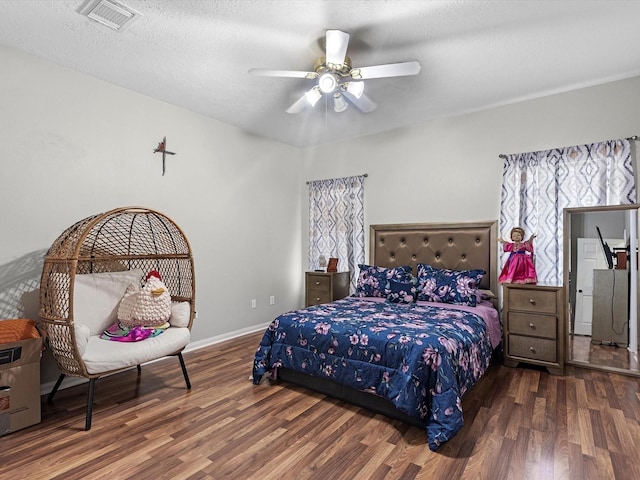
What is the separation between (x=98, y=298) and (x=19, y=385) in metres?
0.74

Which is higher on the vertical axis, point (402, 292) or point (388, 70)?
point (388, 70)

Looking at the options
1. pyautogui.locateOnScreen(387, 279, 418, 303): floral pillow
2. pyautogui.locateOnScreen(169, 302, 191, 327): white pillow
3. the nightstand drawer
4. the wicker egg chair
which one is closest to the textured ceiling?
the wicker egg chair

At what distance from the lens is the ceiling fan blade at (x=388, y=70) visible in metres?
2.33

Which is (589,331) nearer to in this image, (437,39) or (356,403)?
(356,403)

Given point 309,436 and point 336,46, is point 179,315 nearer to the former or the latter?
point 309,436

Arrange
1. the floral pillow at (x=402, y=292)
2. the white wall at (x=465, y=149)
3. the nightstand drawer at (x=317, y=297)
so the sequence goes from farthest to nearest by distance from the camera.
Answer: the nightstand drawer at (x=317, y=297) → the floral pillow at (x=402, y=292) → the white wall at (x=465, y=149)

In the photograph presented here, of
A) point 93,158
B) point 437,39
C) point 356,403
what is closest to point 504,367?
point 356,403

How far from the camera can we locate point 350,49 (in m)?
2.56

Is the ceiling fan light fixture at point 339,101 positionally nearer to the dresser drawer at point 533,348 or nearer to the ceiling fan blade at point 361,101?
the ceiling fan blade at point 361,101

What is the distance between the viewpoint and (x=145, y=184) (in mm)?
3420

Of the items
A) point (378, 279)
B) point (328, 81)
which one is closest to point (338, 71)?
point (328, 81)

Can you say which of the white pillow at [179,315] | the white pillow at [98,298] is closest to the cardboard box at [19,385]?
the white pillow at [98,298]

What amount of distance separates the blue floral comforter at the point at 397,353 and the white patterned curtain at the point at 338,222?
153 centimetres

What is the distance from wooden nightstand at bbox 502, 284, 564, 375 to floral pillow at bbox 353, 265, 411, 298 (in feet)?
3.23
